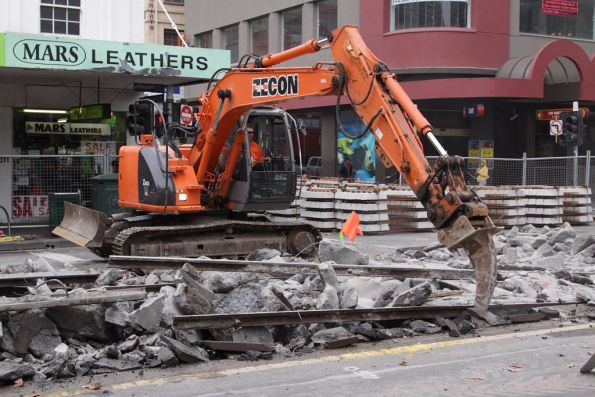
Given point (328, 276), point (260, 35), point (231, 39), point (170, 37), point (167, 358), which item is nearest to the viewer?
point (167, 358)

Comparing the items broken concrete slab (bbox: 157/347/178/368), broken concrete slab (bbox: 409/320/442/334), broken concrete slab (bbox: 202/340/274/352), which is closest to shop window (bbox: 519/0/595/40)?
broken concrete slab (bbox: 409/320/442/334)

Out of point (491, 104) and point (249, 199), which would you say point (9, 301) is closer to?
point (249, 199)

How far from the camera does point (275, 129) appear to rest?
45.8 feet

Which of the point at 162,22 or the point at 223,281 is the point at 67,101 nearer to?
the point at 223,281

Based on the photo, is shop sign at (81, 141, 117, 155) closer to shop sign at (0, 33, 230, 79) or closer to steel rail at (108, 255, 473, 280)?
shop sign at (0, 33, 230, 79)

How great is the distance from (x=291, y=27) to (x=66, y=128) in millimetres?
19168

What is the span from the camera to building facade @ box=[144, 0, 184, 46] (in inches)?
2040

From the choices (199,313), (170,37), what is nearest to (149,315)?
(199,313)

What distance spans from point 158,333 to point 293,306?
64.0 inches

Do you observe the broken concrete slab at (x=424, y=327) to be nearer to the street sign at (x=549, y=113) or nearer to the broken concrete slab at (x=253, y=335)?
the broken concrete slab at (x=253, y=335)

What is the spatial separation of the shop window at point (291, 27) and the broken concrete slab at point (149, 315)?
31.3m

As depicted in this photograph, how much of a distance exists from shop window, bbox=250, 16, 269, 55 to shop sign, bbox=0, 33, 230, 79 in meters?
20.6

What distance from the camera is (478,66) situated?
30719 mm

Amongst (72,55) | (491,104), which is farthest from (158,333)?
(491,104)
